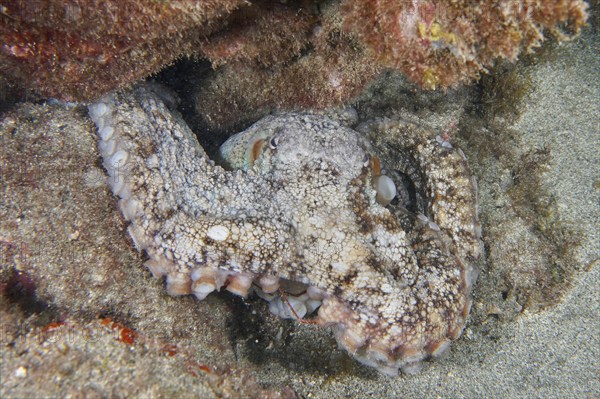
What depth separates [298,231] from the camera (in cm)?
368

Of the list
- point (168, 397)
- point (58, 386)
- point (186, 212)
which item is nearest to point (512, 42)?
point (186, 212)

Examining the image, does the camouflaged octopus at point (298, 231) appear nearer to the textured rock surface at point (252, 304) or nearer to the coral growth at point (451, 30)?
the textured rock surface at point (252, 304)

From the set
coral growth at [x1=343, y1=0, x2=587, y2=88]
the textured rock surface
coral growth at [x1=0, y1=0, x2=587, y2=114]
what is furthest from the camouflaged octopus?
coral growth at [x1=343, y1=0, x2=587, y2=88]

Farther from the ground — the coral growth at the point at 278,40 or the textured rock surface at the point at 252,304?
the coral growth at the point at 278,40

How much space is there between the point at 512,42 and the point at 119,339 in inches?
133

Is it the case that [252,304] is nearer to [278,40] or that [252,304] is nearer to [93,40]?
[278,40]

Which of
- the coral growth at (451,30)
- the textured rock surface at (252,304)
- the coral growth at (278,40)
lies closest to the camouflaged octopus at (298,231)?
the textured rock surface at (252,304)

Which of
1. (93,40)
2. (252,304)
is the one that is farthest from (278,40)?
(252,304)

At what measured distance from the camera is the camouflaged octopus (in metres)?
3.56

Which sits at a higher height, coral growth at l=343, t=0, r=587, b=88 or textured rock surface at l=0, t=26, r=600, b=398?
coral growth at l=343, t=0, r=587, b=88

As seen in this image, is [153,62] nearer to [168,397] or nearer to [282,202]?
[282,202]

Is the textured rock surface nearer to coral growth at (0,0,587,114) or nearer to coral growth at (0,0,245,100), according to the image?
coral growth at (0,0,245,100)

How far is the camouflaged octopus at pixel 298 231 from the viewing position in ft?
11.7

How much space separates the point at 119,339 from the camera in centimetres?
295
